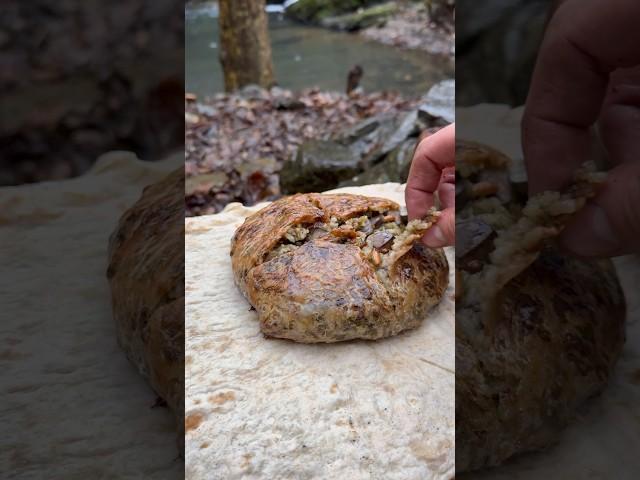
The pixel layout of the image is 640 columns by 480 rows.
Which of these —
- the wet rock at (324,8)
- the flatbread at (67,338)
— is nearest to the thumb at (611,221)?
the flatbread at (67,338)

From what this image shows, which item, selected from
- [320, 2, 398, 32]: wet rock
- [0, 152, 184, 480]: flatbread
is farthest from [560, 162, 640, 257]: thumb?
[320, 2, 398, 32]: wet rock

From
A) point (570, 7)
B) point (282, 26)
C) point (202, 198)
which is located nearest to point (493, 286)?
point (570, 7)

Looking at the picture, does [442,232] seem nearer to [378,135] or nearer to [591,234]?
[591,234]

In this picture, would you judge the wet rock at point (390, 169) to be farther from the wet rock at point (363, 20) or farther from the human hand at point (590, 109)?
the wet rock at point (363, 20)

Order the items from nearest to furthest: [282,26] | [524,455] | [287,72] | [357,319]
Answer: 1. [524,455]
2. [357,319]
3. [287,72]
4. [282,26]

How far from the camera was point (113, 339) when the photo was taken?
0.63m

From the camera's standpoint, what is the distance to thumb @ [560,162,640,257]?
408mm

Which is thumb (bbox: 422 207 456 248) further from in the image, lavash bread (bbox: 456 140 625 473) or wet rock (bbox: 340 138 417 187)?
wet rock (bbox: 340 138 417 187)

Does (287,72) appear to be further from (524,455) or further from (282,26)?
(524,455)

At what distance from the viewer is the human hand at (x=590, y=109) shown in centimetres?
36

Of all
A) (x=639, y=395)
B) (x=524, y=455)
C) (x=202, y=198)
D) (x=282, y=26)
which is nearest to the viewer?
(x=639, y=395)

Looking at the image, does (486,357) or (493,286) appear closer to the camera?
(493,286)

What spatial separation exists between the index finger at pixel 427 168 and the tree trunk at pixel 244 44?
4328 millimetres

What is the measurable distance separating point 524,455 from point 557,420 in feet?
0.20
